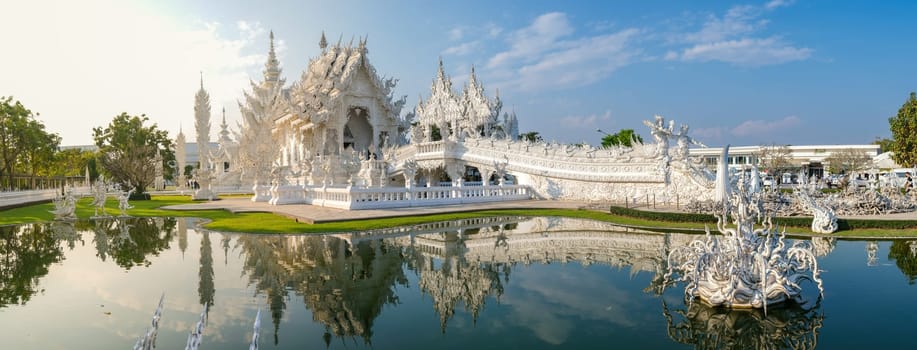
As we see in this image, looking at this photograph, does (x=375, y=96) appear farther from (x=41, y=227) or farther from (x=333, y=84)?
(x=41, y=227)

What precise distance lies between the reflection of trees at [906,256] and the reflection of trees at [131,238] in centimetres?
1288

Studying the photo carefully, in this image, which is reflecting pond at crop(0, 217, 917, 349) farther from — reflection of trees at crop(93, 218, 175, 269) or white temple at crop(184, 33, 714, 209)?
white temple at crop(184, 33, 714, 209)

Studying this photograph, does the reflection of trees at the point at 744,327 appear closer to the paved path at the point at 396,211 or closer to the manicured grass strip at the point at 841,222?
the manicured grass strip at the point at 841,222

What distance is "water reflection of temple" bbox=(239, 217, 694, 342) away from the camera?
263 inches

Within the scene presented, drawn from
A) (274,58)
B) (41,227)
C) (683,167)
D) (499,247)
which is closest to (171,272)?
(499,247)

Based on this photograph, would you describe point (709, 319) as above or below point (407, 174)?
below

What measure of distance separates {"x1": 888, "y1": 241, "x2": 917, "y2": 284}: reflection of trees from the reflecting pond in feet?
0.11

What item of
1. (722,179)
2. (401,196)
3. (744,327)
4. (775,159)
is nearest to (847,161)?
(775,159)

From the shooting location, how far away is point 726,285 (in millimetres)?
6078

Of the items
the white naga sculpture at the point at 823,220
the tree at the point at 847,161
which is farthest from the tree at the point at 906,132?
the tree at the point at 847,161

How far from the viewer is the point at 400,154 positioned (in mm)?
30219

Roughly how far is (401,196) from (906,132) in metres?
27.6

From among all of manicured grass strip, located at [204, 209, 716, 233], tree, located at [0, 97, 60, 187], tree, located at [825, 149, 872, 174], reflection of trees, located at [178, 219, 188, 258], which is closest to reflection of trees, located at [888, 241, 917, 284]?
manicured grass strip, located at [204, 209, 716, 233]

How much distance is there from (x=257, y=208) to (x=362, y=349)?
55.9 feet
